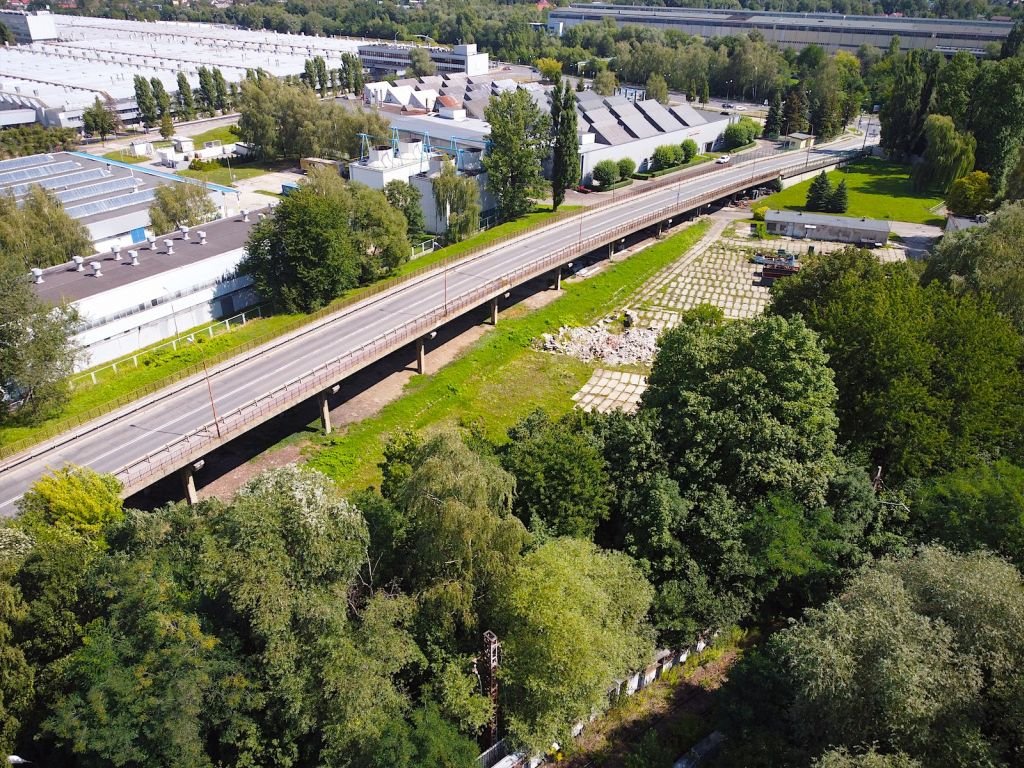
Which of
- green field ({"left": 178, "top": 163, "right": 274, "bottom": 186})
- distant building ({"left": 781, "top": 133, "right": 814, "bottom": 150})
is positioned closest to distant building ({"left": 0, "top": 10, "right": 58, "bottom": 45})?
green field ({"left": 178, "top": 163, "right": 274, "bottom": 186})

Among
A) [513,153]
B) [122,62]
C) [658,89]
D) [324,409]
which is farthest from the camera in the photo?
[122,62]

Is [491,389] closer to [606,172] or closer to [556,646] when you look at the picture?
[556,646]

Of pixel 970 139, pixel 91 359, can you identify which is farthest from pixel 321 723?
pixel 970 139

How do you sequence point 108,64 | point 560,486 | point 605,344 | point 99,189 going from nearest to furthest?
1. point 560,486
2. point 605,344
3. point 99,189
4. point 108,64

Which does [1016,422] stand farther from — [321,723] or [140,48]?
[140,48]

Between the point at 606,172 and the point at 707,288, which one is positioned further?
the point at 606,172

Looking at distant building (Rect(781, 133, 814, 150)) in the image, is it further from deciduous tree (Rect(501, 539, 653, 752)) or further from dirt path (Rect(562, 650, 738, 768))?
deciduous tree (Rect(501, 539, 653, 752))

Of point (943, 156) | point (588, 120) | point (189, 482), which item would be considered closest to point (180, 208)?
point (189, 482)
